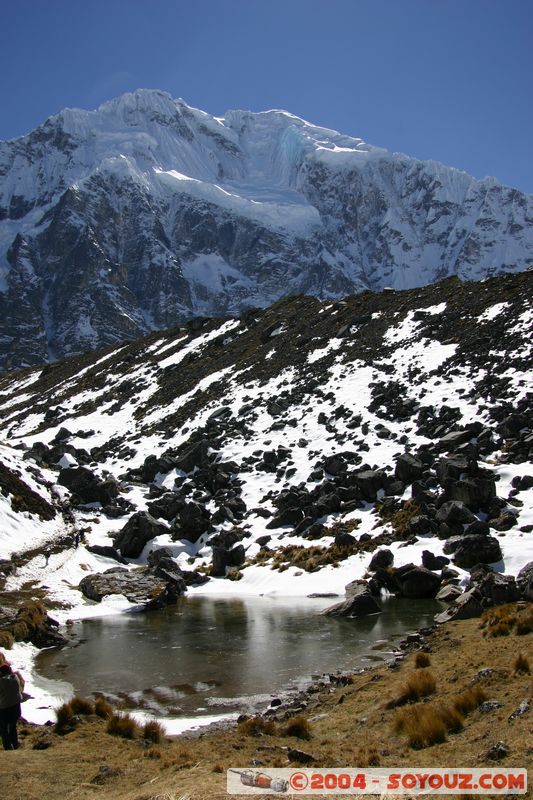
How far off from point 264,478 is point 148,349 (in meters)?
61.2

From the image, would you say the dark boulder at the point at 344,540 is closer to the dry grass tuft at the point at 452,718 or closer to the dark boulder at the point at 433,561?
the dark boulder at the point at 433,561

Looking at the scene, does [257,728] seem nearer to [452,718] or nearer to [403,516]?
[452,718]

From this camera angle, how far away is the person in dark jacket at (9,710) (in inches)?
466

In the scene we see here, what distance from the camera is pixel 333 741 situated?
36.4ft

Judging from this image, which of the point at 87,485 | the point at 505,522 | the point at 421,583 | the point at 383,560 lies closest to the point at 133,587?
the point at 383,560

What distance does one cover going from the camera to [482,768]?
8156 mm

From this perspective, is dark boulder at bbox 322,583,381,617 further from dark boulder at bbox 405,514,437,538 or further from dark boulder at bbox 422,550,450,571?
dark boulder at bbox 405,514,437,538

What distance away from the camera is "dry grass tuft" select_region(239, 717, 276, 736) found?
12164 millimetres

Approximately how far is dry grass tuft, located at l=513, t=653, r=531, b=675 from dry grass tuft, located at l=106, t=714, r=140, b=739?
7.69 metres

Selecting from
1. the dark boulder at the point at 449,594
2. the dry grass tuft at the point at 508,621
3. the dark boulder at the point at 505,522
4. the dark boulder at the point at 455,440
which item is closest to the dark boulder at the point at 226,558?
the dark boulder at the point at 449,594

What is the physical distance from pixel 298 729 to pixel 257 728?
0.92m

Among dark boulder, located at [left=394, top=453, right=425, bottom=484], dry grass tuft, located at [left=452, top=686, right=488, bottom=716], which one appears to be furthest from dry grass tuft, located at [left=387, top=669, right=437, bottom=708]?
dark boulder, located at [left=394, top=453, right=425, bottom=484]

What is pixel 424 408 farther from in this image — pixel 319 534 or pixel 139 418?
pixel 139 418

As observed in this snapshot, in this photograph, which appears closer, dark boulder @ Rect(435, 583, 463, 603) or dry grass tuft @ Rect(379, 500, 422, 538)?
dark boulder @ Rect(435, 583, 463, 603)
